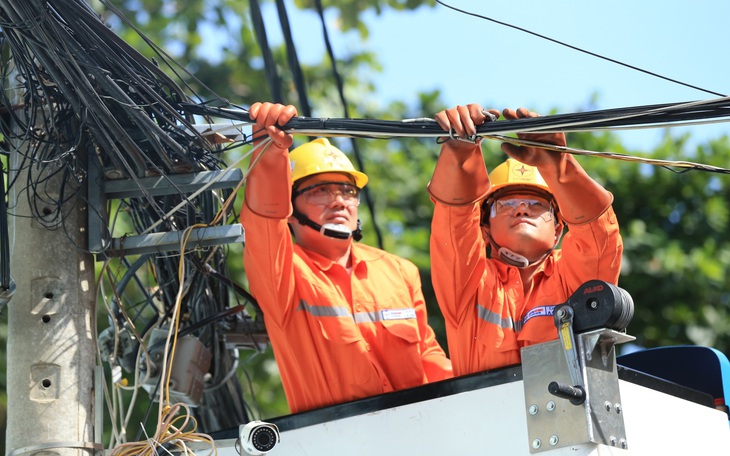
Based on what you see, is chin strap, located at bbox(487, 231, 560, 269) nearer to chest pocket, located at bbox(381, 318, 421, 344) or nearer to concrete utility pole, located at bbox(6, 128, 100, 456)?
chest pocket, located at bbox(381, 318, 421, 344)

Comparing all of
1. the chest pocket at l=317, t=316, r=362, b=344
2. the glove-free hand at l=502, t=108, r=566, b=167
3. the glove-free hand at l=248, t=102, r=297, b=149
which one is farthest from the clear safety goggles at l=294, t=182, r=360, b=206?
the glove-free hand at l=502, t=108, r=566, b=167

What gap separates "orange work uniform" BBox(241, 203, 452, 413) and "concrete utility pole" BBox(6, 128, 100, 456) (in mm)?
806

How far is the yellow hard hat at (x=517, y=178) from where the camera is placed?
5801 millimetres

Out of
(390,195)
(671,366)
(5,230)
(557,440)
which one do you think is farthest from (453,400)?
(390,195)

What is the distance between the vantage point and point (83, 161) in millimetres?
5406

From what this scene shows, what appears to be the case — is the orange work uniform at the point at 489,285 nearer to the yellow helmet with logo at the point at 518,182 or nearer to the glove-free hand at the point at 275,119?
the yellow helmet with logo at the point at 518,182

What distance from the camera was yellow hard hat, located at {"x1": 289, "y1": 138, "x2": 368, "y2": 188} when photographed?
20.7 feet

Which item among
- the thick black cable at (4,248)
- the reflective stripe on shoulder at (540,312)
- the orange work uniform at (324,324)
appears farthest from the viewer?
the orange work uniform at (324,324)

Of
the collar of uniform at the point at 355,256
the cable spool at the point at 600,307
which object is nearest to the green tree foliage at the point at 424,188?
the collar of uniform at the point at 355,256

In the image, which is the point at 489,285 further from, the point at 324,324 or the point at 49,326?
the point at 49,326

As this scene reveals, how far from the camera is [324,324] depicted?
5.78 m

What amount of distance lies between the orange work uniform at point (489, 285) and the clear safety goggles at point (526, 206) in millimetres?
322

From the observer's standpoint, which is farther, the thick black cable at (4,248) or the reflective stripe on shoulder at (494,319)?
the reflective stripe on shoulder at (494,319)

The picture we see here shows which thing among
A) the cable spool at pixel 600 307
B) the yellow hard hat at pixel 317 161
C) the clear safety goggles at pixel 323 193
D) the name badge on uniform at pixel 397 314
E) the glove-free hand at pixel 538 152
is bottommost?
the cable spool at pixel 600 307
